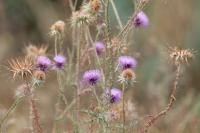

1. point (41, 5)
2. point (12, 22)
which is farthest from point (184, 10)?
point (12, 22)

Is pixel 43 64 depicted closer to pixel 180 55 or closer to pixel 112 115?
pixel 112 115

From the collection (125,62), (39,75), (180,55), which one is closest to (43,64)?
(39,75)

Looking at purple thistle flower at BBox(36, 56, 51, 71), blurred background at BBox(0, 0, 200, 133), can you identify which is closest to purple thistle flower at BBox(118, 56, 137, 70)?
purple thistle flower at BBox(36, 56, 51, 71)

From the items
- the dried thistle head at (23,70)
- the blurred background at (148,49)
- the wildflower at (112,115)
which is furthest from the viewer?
the blurred background at (148,49)

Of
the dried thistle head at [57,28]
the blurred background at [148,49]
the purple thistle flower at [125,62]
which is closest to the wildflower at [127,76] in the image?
the purple thistle flower at [125,62]

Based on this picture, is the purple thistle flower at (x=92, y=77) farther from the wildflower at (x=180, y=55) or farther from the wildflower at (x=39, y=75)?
the wildflower at (x=180, y=55)

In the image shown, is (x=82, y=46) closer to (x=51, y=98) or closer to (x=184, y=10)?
(x=51, y=98)

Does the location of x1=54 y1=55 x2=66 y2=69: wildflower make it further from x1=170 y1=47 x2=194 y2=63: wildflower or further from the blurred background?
the blurred background

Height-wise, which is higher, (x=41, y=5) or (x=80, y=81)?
(x=41, y=5)
